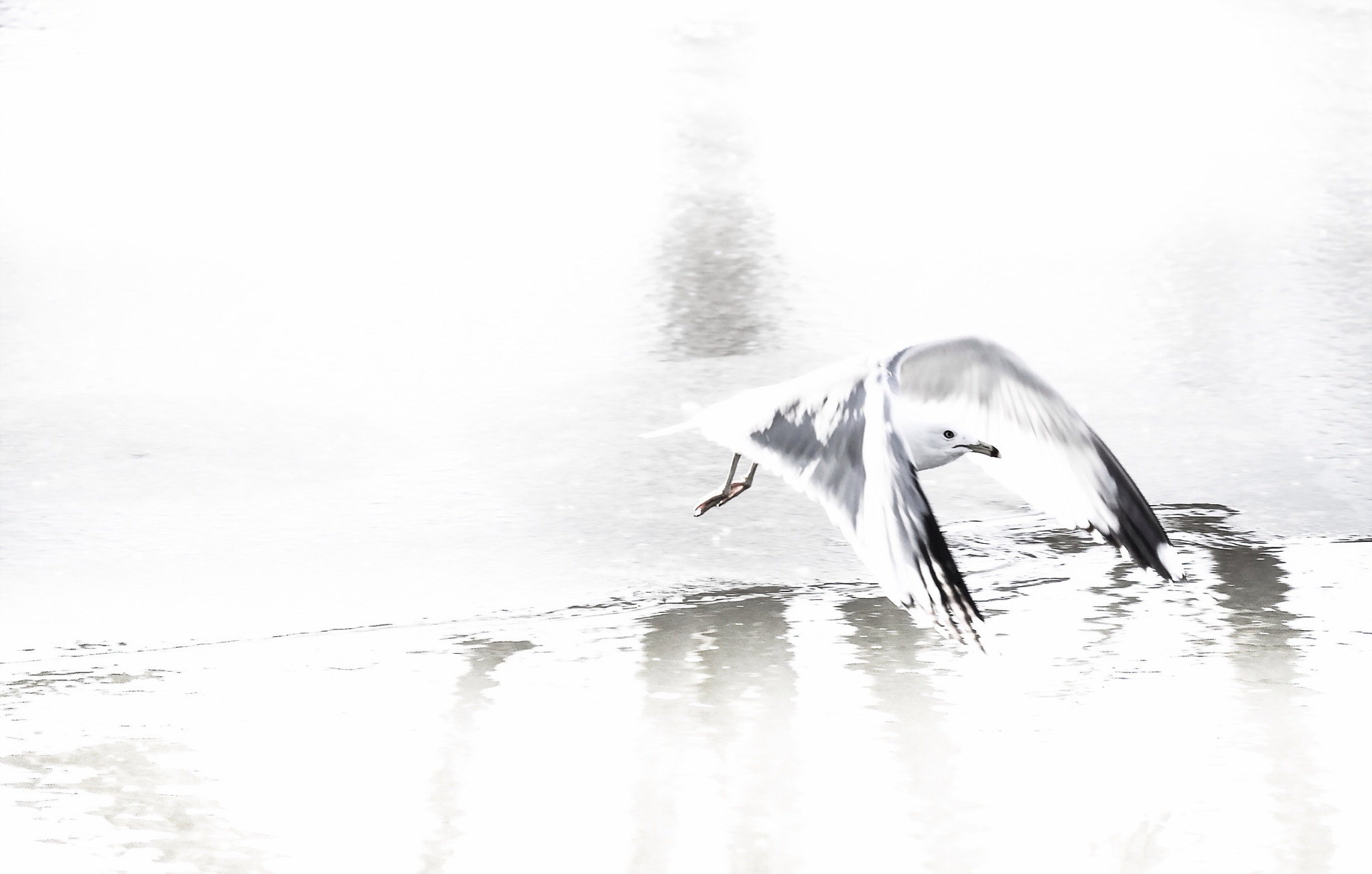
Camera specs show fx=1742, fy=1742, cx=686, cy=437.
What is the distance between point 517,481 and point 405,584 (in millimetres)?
540

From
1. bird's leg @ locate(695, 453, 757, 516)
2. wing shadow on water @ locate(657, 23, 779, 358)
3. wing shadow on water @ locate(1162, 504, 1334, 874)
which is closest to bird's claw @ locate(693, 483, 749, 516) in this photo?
bird's leg @ locate(695, 453, 757, 516)

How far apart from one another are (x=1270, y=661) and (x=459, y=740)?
4.31 feet

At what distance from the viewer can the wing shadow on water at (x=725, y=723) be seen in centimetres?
235

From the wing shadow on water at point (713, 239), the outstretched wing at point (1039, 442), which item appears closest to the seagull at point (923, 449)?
the outstretched wing at point (1039, 442)

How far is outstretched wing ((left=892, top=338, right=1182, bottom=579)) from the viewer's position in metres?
→ 2.54

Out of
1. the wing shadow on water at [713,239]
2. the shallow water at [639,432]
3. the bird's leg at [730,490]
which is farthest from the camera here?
the wing shadow on water at [713,239]

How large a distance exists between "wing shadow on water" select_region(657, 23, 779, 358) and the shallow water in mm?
25

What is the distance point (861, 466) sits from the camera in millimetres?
2238

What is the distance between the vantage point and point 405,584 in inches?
129

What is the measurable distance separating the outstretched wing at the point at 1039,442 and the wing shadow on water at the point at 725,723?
53 cm

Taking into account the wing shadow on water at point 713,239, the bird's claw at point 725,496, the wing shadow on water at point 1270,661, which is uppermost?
the wing shadow on water at point 713,239

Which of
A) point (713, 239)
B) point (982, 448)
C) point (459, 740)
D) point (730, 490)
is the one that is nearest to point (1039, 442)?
point (982, 448)

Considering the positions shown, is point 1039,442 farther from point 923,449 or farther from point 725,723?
point 725,723

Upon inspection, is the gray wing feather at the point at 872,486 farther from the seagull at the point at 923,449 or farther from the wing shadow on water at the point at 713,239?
the wing shadow on water at the point at 713,239
